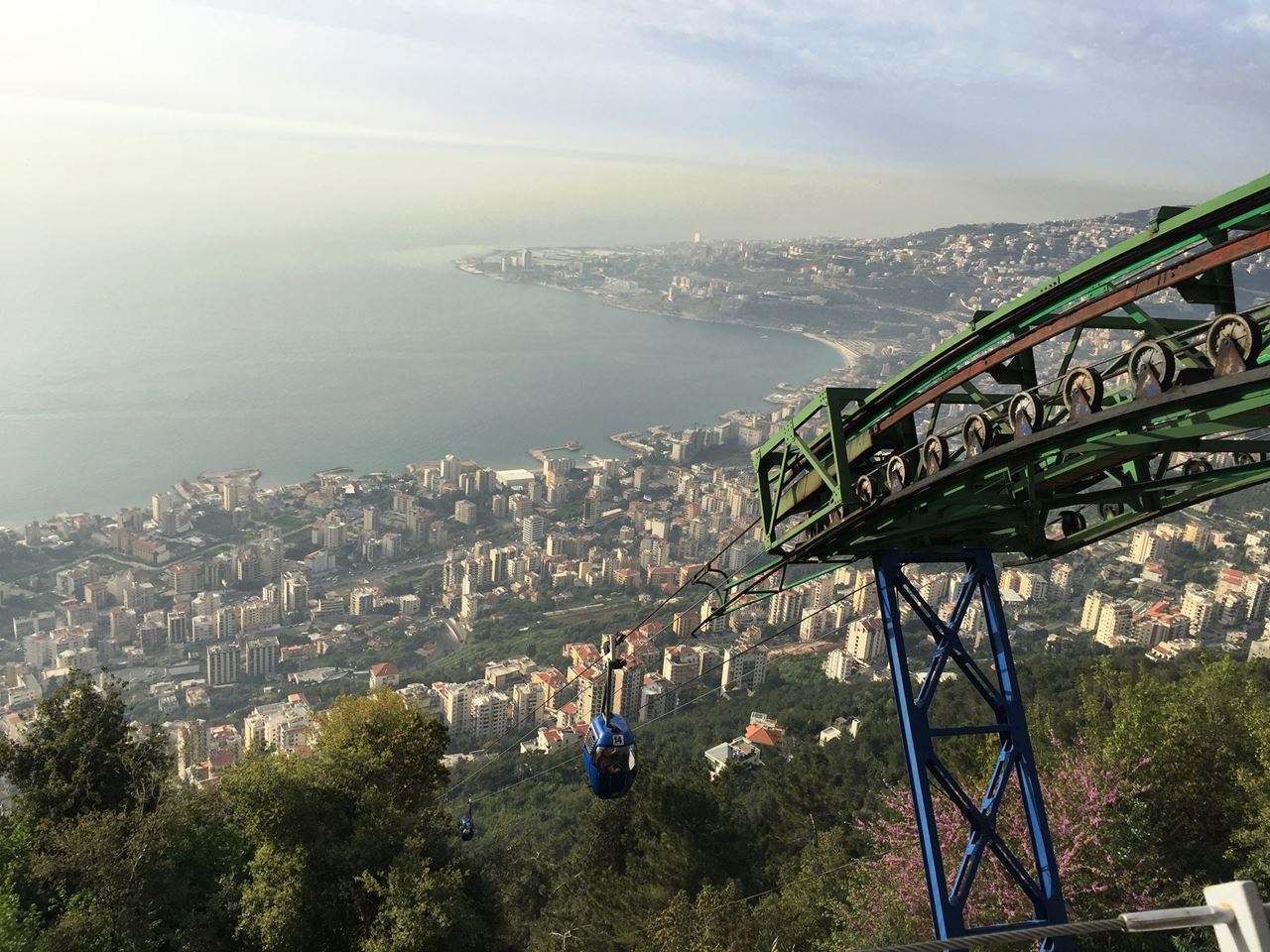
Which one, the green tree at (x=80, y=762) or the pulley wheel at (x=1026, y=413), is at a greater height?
the pulley wheel at (x=1026, y=413)

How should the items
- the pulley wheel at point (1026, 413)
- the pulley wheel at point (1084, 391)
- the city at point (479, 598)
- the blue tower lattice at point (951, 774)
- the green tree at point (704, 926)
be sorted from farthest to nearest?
the city at point (479, 598), the green tree at point (704, 926), the blue tower lattice at point (951, 774), the pulley wheel at point (1026, 413), the pulley wheel at point (1084, 391)

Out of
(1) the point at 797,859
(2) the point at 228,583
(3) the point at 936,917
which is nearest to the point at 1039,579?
(1) the point at 797,859

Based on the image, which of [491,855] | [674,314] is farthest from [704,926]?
[674,314]

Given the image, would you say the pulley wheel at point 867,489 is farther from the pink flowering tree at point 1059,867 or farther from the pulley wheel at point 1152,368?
the pink flowering tree at point 1059,867

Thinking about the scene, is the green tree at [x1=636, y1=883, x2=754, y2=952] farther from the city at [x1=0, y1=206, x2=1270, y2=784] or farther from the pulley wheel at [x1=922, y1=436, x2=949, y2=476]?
the city at [x1=0, y1=206, x2=1270, y2=784]

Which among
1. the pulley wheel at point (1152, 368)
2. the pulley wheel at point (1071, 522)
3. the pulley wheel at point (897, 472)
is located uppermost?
the pulley wheel at point (1152, 368)

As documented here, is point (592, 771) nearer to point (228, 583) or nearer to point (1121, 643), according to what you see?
point (1121, 643)

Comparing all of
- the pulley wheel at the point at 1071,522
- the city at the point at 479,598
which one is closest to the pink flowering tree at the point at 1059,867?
the pulley wheel at the point at 1071,522

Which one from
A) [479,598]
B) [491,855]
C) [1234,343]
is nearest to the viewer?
[1234,343]

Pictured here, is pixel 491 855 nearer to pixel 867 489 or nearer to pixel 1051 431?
pixel 867 489
